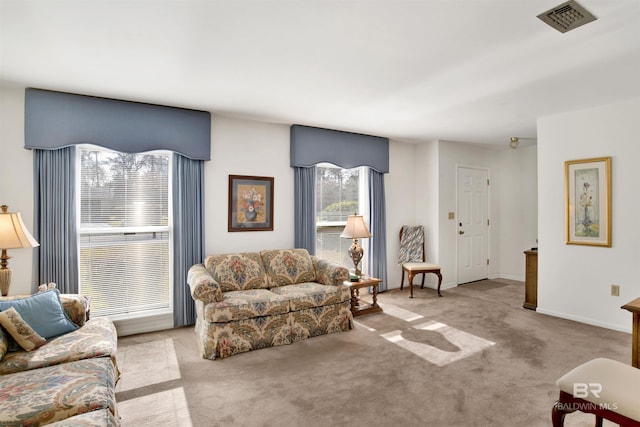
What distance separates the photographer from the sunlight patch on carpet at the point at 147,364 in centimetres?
262

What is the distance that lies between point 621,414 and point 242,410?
2015mm

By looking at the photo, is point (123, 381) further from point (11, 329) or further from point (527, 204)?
point (527, 204)

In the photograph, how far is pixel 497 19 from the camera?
2010mm

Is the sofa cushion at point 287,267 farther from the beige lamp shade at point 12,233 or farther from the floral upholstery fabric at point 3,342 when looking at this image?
the floral upholstery fabric at point 3,342

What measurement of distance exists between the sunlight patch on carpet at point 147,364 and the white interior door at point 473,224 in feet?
15.1

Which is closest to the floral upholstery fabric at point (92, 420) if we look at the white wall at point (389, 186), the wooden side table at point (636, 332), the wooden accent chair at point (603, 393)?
the wooden accent chair at point (603, 393)

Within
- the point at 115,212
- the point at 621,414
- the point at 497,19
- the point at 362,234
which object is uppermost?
the point at 497,19

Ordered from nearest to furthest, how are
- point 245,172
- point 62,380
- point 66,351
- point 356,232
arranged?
point 62,380 → point 66,351 → point 245,172 → point 356,232

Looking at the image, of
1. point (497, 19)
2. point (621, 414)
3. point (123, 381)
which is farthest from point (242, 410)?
point (497, 19)

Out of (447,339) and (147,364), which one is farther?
(447,339)

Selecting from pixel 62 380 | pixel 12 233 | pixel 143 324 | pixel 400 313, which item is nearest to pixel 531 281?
pixel 400 313

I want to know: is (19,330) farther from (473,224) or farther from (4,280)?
(473,224)

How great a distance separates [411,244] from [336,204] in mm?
1430

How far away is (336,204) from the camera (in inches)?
201
